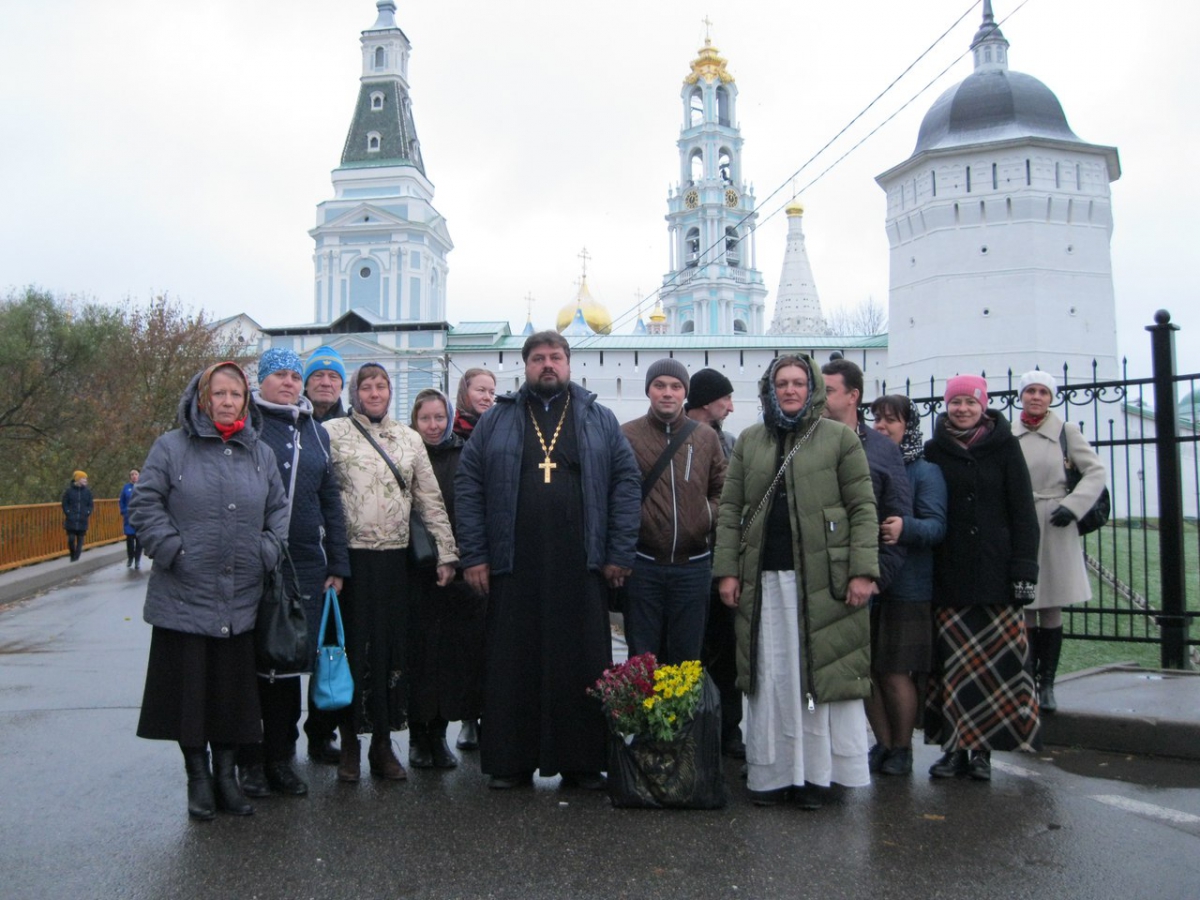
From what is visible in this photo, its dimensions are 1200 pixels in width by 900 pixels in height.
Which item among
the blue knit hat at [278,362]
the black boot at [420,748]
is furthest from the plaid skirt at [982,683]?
the blue knit hat at [278,362]

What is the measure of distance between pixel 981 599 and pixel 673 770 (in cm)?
173

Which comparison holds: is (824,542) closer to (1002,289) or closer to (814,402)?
(814,402)

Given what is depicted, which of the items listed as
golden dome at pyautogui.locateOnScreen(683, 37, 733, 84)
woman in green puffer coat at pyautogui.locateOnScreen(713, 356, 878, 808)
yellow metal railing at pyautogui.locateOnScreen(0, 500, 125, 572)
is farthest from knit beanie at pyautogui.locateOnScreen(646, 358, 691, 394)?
golden dome at pyautogui.locateOnScreen(683, 37, 733, 84)

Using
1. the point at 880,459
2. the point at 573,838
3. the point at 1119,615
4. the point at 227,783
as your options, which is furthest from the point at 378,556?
the point at 1119,615

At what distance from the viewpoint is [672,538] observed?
201 inches

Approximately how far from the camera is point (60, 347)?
2955 centimetres

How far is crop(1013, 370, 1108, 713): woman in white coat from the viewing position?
5824mm

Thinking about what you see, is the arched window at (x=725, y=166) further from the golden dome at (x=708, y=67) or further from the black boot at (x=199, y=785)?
the black boot at (x=199, y=785)

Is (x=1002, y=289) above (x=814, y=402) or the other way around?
above

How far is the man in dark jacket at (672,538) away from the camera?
200 inches

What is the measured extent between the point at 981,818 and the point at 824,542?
4.24 feet

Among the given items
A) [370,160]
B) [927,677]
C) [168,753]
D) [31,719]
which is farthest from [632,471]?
[370,160]

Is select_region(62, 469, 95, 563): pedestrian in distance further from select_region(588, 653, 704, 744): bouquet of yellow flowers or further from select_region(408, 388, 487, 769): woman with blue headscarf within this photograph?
select_region(588, 653, 704, 744): bouquet of yellow flowers

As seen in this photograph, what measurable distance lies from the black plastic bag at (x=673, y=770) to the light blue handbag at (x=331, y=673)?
1240 mm
